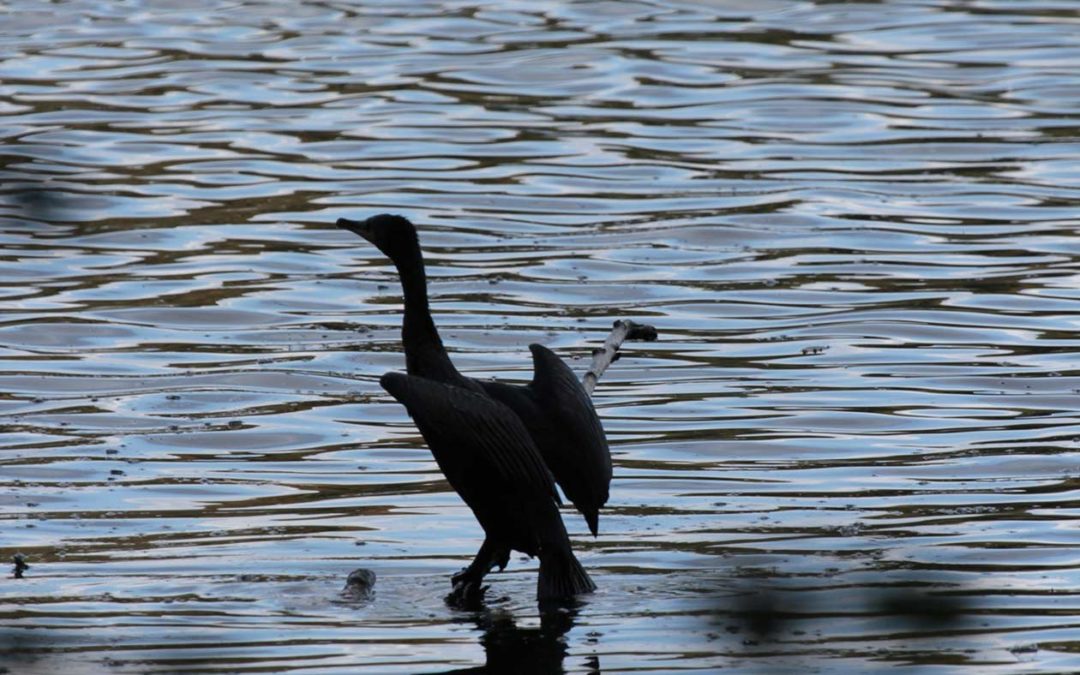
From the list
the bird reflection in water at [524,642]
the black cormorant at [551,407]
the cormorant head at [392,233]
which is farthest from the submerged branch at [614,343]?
the bird reflection in water at [524,642]

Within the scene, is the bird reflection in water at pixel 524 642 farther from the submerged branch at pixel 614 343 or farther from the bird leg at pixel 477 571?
the submerged branch at pixel 614 343

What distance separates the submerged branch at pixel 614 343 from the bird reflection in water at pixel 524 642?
957 millimetres

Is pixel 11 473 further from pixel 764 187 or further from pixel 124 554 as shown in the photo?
pixel 764 187

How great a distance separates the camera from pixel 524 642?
6957 millimetres

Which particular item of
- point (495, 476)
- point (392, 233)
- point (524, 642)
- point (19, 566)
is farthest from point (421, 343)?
point (19, 566)

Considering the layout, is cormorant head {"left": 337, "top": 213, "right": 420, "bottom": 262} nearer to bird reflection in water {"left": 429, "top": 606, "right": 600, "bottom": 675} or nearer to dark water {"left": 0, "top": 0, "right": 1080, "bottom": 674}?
dark water {"left": 0, "top": 0, "right": 1080, "bottom": 674}

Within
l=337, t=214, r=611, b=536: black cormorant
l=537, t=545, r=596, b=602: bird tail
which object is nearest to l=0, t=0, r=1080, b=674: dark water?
l=537, t=545, r=596, b=602: bird tail

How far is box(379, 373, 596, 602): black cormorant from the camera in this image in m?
7.29

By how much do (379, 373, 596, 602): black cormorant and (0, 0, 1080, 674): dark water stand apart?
199 mm

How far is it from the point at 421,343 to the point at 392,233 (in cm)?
51

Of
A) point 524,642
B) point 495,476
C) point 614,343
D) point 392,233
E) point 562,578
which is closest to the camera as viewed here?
point 524,642

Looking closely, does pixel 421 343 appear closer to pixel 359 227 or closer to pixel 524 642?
pixel 359 227

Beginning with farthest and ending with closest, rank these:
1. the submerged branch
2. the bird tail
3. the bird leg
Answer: the submerged branch → the bird leg → the bird tail

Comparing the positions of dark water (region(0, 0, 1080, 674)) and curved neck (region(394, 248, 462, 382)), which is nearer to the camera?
dark water (region(0, 0, 1080, 674))
